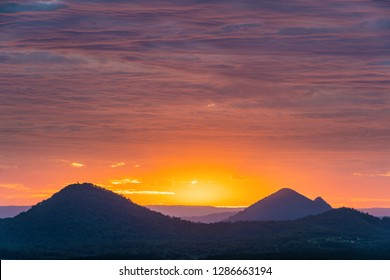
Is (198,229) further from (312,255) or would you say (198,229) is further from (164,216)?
(312,255)

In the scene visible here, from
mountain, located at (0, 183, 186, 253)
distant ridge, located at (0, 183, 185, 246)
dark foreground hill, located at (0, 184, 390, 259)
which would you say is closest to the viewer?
dark foreground hill, located at (0, 184, 390, 259)

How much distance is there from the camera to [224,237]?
128250 millimetres

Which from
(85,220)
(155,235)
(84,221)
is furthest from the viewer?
(85,220)

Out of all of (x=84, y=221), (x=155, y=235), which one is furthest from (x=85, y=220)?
(x=155, y=235)

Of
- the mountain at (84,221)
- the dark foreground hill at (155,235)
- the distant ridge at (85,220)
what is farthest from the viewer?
the distant ridge at (85,220)

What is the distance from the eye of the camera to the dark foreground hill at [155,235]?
364ft

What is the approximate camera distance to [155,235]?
129375 mm

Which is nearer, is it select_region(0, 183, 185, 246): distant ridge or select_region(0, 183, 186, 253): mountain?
select_region(0, 183, 186, 253): mountain

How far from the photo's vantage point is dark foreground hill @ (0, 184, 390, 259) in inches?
4373

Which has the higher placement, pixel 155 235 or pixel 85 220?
pixel 85 220

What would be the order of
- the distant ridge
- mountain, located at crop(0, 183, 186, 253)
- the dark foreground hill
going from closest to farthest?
the dark foreground hill < mountain, located at crop(0, 183, 186, 253) < the distant ridge

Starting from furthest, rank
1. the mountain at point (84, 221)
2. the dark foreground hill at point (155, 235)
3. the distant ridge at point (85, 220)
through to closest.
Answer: the distant ridge at point (85, 220)
the mountain at point (84, 221)
the dark foreground hill at point (155, 235)

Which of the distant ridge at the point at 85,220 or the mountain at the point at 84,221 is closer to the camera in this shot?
the mountain at the point at 84,221

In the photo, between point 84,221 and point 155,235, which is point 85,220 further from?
point 155,235
